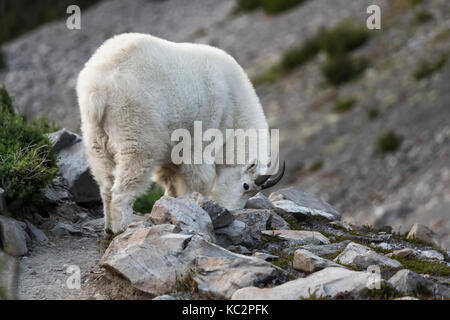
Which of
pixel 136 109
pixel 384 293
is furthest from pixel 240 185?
pixel 384 293

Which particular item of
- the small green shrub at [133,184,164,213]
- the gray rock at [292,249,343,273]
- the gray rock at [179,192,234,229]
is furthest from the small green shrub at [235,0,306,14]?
the gray rock at [292,249,343,273]

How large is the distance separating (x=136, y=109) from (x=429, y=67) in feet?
53.3

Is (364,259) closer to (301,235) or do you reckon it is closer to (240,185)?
(301,235)

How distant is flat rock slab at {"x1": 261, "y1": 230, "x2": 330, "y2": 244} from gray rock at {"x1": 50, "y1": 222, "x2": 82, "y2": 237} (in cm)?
203

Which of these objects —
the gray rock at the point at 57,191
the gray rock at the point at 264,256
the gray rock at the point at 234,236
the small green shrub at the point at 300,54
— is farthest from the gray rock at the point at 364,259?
the small green shrub at the point at 300,54

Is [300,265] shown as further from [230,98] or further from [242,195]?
[230,98]

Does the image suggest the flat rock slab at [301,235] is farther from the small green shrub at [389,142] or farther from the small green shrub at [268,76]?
the small green shrub at [268,76]

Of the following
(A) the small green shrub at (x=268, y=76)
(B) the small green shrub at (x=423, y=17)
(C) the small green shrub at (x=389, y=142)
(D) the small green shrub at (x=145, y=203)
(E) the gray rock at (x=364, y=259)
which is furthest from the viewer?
(A) the small green shrub at (x=268, y=76)

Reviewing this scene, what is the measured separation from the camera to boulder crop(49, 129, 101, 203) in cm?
818

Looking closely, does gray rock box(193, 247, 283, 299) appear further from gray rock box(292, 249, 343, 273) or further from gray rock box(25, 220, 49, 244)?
gray rock box(25, 220, 49, 244)

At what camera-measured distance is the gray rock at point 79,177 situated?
8.17 metres

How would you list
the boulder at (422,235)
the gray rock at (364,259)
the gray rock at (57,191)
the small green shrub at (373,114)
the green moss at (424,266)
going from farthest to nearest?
1. the small green shrub at (373,114)
2. the boulder at (422,235)
3. the gray rock at (57,191)
4. the green moss at (424,266)
5. the gray rock at (364,259)

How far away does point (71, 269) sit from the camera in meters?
6.01

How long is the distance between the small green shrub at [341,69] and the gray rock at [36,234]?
18291mm
